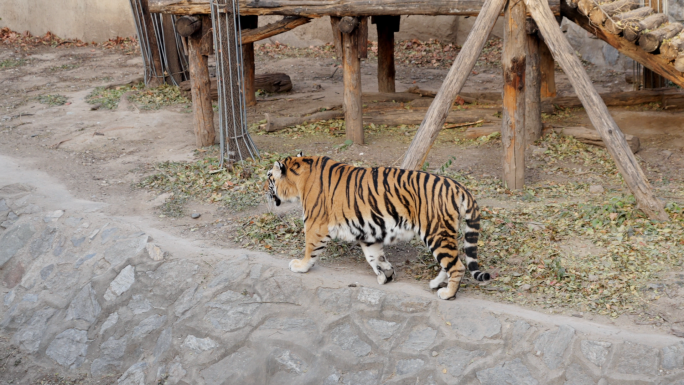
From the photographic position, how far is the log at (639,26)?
6.85 m

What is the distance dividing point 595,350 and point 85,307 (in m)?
4.62

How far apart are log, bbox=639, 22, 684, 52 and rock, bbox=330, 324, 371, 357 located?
4.60 m

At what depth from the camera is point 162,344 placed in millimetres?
5434

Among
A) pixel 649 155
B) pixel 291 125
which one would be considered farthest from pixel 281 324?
pixel 649 155

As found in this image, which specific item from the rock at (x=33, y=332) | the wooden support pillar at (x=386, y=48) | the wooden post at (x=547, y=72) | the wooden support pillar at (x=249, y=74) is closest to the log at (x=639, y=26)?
the wooden post at (x=547, y=72)

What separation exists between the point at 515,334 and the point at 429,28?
12951mm

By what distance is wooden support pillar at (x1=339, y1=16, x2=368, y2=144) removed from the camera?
8.76m

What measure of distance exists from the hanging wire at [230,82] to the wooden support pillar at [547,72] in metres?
4.95

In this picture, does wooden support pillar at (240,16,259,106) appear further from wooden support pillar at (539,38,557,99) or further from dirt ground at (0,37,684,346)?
wooden support pillar at (539,38,557,99)

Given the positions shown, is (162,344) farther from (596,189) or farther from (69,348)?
(596,189)

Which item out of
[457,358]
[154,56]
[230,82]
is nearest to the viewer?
[457,358]

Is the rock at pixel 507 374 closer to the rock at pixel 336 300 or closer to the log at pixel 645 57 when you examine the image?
the rock at pixel 336 300

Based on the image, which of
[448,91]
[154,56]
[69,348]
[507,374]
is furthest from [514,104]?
[154,56]

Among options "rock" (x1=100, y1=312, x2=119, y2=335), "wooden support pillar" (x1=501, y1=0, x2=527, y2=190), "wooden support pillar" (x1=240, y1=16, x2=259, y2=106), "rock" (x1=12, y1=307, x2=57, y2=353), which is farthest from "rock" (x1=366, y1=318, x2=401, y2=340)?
"wooden support pillar" (x1=240, y1=16, x2=259, y2=106)
